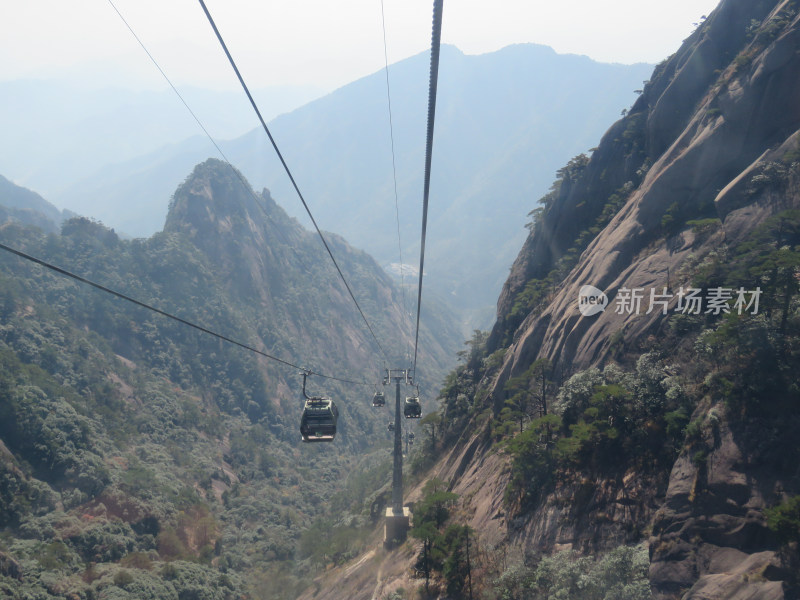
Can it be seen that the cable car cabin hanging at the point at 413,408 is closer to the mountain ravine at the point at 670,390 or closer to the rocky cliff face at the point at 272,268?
the mountain ravine at the point at 670,390

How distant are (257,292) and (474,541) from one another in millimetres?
128471

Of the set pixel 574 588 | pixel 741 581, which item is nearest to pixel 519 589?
pixel 574 588

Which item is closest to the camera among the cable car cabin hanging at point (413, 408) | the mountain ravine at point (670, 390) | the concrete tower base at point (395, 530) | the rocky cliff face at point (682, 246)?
the rocky cliff face at point (682, 246)

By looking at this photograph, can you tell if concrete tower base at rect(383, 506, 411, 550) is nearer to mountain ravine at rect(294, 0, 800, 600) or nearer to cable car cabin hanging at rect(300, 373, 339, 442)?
mountain ravine at rect(294, 0, 800, 600)
